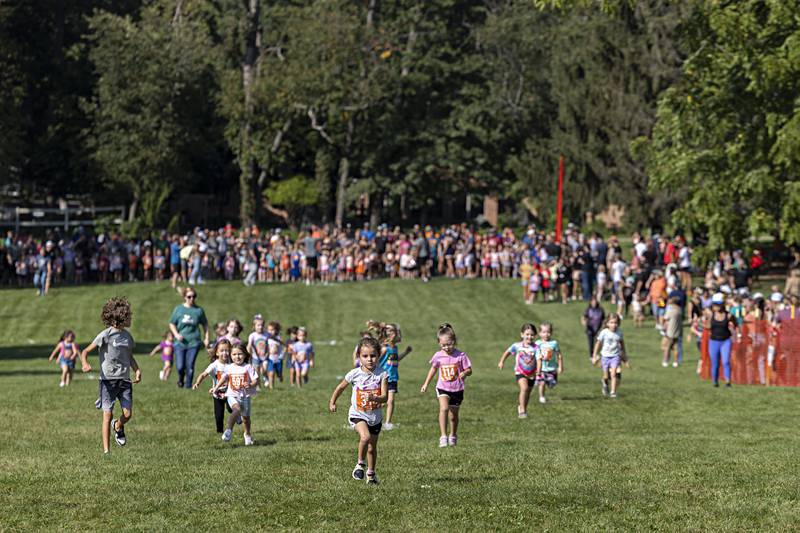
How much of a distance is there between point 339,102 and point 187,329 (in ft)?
135

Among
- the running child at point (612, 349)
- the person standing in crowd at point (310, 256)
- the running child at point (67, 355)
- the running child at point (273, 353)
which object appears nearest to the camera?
the running child at point (612, 349)

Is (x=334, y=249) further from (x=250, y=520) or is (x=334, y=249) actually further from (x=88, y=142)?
(x=250, y=520)

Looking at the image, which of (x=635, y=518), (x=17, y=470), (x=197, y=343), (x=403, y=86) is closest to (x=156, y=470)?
(x=17, y=470)

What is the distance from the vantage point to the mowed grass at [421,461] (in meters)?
12.6

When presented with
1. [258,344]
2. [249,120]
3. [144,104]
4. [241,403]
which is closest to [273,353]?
[258,344]

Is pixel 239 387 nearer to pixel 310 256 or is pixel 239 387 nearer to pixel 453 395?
pixel 453 395

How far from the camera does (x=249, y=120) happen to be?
2512 inches

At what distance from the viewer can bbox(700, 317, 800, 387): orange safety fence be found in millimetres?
28109

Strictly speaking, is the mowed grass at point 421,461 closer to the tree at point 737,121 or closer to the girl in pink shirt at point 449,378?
the girl in pink shirt at point 449,378

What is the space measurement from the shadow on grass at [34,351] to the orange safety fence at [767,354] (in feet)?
54.5

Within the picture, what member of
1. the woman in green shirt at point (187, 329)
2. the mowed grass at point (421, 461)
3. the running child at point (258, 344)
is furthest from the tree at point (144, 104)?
the woman in green shirt at point (187, 329)

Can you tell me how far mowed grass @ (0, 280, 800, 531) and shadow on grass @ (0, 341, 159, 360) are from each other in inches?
105

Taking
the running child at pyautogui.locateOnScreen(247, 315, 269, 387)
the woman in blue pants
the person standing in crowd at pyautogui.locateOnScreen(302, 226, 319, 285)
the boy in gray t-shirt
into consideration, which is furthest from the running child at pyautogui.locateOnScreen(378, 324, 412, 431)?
the person standing in crowd at pyautogui.locateOnScreen(302, 226, 319, 285)

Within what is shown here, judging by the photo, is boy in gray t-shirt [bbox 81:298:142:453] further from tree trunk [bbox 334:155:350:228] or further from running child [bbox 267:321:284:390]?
tree trunk [bbox 334:155:350:228]
